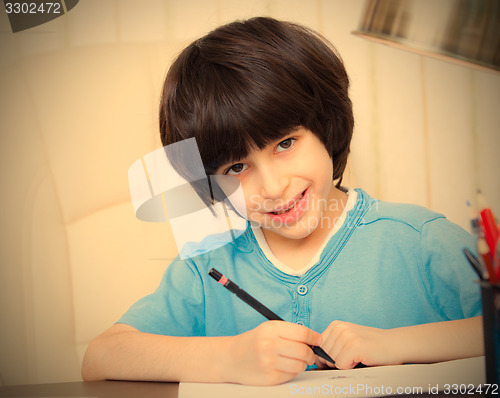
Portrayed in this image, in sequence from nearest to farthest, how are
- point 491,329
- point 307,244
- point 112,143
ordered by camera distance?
point 491,329, point 307,244, point 112,143

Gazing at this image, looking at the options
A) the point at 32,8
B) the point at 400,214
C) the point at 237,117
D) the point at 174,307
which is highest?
the point at 32,8

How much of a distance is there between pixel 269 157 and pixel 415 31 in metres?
0.31

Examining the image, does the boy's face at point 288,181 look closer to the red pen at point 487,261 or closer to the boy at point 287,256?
the boy at point 287,256

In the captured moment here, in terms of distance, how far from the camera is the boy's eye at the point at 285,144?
565 millimetres

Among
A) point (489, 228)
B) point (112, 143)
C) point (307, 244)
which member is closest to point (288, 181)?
point (307, 244)

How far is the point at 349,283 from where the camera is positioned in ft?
2.02

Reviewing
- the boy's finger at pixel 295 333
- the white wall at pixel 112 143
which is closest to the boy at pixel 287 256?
the boy's finger at pixel 295 333

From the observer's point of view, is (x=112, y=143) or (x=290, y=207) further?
(x=112, y=143)

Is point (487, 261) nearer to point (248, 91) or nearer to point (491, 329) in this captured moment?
point (491, 329)

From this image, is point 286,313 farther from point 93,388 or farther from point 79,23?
point 79,23

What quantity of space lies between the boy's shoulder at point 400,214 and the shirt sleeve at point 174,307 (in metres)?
0.24

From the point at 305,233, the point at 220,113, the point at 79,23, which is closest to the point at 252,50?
the point at 220,113

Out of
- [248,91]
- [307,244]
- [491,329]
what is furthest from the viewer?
[307,244]

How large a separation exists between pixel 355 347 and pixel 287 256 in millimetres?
208
